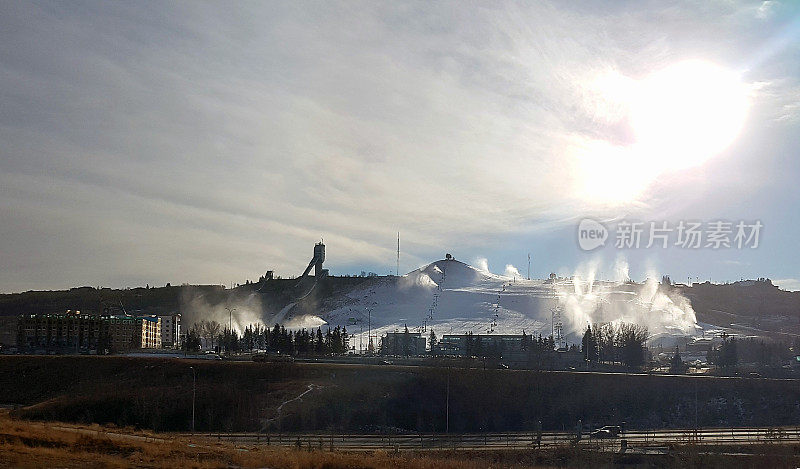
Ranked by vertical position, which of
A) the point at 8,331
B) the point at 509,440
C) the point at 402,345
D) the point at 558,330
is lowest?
the point at 509,440

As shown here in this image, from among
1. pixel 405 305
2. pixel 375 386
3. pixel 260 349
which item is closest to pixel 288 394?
pixel 375 386

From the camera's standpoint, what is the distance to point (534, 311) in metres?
170

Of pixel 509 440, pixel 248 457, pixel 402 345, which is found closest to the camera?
pixel 248 457

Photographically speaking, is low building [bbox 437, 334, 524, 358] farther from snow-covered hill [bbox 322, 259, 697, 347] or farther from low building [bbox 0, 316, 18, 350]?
low building [bbox 0, 316, 18, 350]

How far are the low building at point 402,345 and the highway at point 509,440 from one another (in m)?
64.5

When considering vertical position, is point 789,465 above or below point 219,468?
below

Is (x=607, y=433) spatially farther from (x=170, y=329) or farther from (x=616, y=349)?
(x=170, y=329)

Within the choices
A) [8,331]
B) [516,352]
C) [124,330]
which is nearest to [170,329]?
[124,330]

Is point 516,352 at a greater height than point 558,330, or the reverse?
point 558,330

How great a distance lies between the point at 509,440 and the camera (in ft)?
170

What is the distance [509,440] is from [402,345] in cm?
7262

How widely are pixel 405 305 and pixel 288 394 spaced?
413ft

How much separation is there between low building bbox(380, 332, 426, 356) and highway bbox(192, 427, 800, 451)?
64.5m

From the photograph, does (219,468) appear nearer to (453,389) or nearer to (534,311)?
(453,389)
